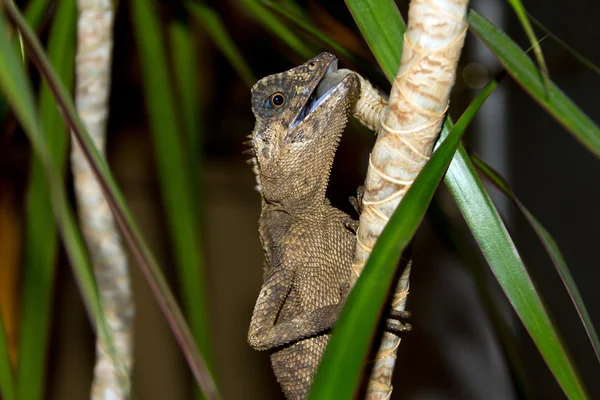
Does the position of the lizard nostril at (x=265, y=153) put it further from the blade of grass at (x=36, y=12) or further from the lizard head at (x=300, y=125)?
the blade of grass at (x=36, y=12)

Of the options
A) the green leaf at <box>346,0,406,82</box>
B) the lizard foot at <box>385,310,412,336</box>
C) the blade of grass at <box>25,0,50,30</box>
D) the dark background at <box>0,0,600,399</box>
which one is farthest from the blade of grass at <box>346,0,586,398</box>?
the dark background at <box>0,0,600,399</box>

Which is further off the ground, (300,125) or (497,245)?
(300,125)

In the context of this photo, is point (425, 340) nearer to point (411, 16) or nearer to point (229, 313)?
point (229, 313)

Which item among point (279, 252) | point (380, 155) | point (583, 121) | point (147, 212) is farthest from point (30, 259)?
point (147, 212)

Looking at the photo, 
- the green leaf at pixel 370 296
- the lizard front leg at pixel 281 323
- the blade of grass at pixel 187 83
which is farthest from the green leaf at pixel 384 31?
the blade of grass at pixel 187 83

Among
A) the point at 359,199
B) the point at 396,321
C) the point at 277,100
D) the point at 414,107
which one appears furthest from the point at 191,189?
the point at 414,107

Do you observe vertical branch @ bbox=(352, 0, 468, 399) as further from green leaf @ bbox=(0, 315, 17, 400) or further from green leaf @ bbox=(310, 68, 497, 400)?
green leaf @ bbox=(0, 315, 17, 400)

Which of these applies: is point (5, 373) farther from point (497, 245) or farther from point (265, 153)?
point (497, 245)
